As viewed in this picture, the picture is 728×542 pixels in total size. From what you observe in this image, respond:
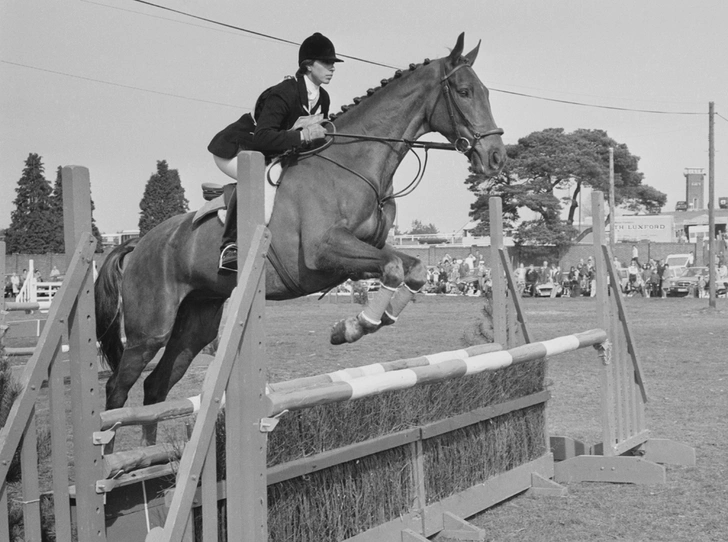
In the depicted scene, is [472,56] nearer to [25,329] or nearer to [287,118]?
[287,118]

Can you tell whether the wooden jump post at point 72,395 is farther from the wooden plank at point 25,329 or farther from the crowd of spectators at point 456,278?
the crowd of spectators at point 456,278

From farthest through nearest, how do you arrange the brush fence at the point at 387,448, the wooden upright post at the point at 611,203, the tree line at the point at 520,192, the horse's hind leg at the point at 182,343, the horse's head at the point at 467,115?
the tree line at the point at 520,192, the wooden upright post at the point at 611,203, the horse's hind leg at the point at 182,343, the horse's head at the point at 467,115, the brush fence at the point at 387,448

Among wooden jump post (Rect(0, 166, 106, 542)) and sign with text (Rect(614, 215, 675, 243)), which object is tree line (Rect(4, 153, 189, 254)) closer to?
sign with text (Rect(614, 215, 675, 243))

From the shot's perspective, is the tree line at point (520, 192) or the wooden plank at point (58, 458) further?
the tree line at point (520, 192)

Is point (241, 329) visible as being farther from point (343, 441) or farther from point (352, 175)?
point (352, 175)

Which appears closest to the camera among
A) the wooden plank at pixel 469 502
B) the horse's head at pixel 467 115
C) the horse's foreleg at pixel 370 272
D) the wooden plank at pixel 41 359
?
the wooden plank at pixel 41 359

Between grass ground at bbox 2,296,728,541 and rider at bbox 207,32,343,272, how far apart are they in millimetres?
1108

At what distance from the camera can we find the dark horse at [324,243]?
13.4 ft

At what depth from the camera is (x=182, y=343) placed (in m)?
4.86

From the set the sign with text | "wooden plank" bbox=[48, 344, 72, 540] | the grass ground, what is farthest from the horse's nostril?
the sign with text

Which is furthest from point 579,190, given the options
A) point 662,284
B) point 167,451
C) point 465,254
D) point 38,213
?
point 167,451

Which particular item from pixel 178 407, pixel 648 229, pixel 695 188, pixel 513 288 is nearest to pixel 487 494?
pixel 513 288

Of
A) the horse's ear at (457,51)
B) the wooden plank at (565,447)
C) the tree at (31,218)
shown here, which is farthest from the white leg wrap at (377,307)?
the tree at (31,218)

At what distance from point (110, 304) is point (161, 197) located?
30682 millimetres
